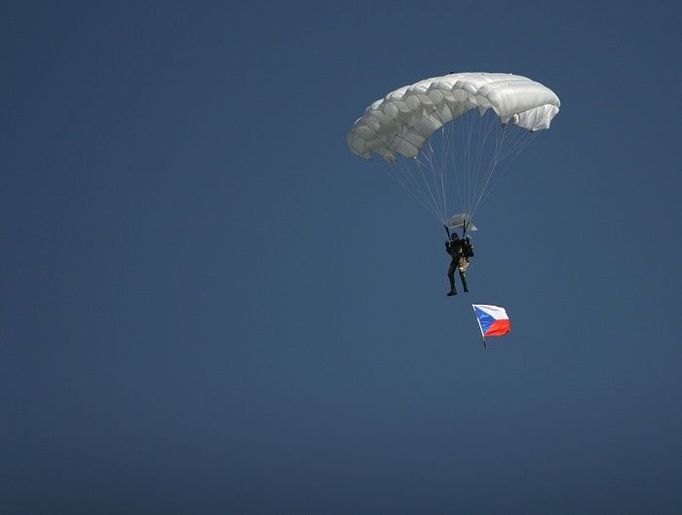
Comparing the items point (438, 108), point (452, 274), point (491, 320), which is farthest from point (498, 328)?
point (438, 108)

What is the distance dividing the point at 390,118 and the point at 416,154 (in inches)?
66.4

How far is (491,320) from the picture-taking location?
5019 cm

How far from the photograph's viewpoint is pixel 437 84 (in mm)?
45250

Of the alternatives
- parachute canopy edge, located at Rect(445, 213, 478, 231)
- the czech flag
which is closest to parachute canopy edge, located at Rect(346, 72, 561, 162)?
parachute canopy edge, located at Rect(445, 213, 478, 231)

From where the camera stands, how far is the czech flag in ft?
163

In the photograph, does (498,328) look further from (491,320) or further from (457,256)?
(457,256)

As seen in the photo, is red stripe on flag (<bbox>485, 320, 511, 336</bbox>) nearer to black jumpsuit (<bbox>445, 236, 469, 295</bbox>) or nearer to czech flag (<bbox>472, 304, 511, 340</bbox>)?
czech flag (<bbox>472, 304, 511, 340</bbox>)

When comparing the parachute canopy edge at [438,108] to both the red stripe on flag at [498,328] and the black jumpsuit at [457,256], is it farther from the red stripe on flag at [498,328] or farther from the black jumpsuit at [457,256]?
the red stripe on flag at [498,328]

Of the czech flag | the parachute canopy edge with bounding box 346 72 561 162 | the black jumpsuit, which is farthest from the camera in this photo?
the czech flag

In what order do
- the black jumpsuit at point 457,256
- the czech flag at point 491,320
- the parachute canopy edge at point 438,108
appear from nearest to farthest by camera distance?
the parachute canopy edge at point 438,108, the black jumpsuit at point 457,256, the czech flag at point 491,320

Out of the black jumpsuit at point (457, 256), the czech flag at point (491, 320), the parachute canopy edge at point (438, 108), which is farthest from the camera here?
the czech flag at point (491, 320)

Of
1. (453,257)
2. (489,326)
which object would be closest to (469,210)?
(453,257)

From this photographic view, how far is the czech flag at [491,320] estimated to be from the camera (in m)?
49.8

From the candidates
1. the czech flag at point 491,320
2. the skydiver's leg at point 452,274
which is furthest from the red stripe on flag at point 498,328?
the skydiver's leg at point 452,274
